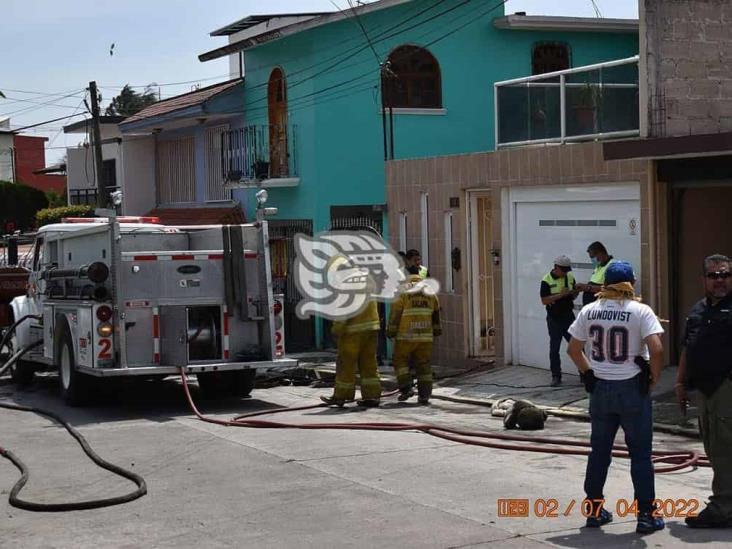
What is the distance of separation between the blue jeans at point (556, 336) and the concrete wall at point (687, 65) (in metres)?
2.51

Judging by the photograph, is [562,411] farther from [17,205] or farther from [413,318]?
[17,205]

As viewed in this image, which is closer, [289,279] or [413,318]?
[413,318]

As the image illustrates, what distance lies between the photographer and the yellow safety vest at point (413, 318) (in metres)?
14.4

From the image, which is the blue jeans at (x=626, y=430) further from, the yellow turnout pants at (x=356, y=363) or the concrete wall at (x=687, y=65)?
the concrete wall at (x=687, y=65)

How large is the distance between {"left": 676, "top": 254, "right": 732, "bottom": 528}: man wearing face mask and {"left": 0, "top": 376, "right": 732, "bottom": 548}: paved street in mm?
220

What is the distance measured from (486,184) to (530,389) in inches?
139

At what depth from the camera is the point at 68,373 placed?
1546 centimetres

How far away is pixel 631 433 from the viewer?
7609mm

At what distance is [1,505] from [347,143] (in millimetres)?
15587

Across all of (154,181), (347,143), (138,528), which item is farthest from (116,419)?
(154,181)

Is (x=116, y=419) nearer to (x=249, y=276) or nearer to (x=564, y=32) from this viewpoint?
(x=249, y=276)

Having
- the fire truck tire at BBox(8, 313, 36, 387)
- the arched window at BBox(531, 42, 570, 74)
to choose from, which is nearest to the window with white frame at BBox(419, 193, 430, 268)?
the fire truck tire at BBox(8, 313, 36, 387)

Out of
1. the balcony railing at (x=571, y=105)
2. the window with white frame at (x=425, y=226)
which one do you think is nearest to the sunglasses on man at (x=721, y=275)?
the balcony railing at (x=571, y=105)

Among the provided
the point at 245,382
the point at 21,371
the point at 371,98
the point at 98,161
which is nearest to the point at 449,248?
the point at 245,382
